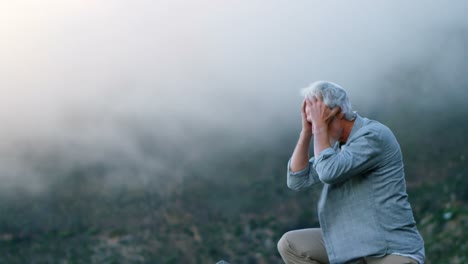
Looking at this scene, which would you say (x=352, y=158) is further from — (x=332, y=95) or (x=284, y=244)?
(x=284, y=244)

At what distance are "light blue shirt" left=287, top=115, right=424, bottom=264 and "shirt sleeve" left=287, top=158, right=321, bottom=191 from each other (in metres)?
0.19

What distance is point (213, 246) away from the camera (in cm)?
1052

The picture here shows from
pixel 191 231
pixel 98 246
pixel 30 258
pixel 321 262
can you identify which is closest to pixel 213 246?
pixel 191 231

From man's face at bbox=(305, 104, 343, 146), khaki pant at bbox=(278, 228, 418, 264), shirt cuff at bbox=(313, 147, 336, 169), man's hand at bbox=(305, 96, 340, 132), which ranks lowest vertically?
khaki pant at bbox=(278, 228, 418, 264)

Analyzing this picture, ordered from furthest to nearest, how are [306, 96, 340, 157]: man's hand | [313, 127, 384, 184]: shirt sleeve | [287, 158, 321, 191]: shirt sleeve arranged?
1. [287, 158, 321, 191]: shirt sleeve
2. [306, 96, 340, 157]: man's hand
3. [313, 127, 384, 184]: shirt sleeve

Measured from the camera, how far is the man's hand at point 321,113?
3.40m

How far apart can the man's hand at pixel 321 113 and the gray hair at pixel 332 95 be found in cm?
2

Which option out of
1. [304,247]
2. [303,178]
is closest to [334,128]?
[303,178]

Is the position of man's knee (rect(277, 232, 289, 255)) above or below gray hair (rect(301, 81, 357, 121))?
below

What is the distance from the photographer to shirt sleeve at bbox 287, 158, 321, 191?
3639mm

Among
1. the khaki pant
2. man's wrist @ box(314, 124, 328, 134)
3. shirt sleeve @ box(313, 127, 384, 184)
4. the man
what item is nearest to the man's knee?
the khaki pant

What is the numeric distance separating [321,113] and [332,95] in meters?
0.10

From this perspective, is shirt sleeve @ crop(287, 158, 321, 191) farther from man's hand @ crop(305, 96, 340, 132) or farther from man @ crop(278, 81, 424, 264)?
man's hand @ crop(305, 96, 340, 132)

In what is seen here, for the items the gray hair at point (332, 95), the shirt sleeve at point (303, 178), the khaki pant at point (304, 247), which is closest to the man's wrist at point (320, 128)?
the gray hair at point (332, 95)
